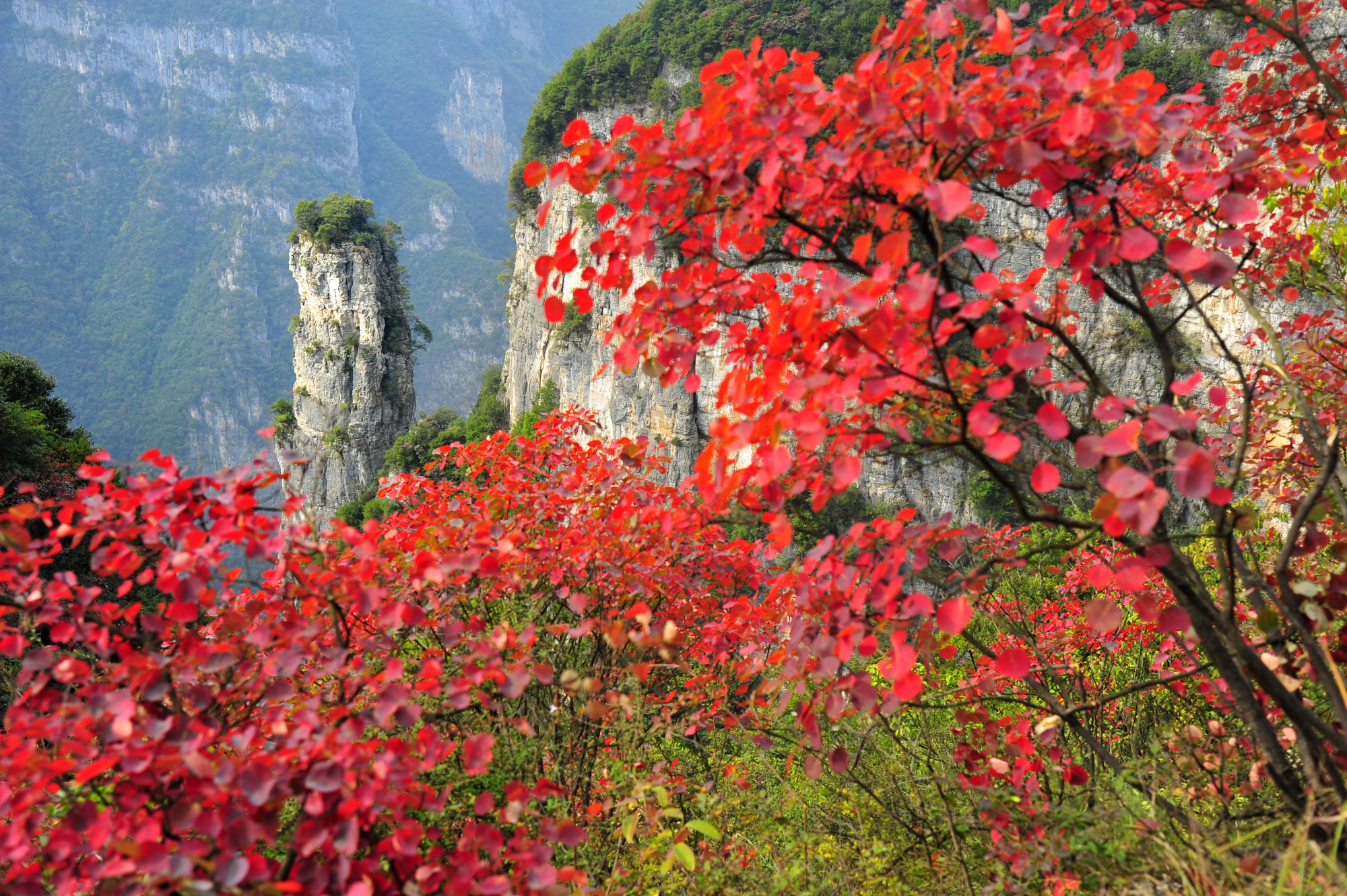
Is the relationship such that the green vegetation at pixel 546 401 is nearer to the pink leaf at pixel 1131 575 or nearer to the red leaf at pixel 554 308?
the red leaf at pixel 554 308

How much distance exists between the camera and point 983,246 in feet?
3.17

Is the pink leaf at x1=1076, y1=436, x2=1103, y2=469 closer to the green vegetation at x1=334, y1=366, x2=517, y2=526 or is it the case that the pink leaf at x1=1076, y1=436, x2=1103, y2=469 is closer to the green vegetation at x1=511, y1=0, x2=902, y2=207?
the green vegetation at x1=511, y1=0, x2=902, y2=207

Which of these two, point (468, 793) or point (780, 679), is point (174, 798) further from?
point (780, 679)

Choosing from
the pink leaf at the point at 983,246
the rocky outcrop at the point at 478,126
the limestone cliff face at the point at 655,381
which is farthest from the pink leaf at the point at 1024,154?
the rocky outcrop at the point at 478,126

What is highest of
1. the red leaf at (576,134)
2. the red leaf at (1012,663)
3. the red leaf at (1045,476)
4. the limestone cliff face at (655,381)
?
the limestone cliff face at (655,381)

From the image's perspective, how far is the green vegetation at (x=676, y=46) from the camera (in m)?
21.1

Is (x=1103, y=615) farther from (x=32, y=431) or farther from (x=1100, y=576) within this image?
(x=32, y=431)

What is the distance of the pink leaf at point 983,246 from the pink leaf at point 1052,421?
0.79 feet

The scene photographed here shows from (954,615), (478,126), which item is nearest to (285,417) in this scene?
(954,615)

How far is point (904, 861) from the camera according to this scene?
2.08 metres

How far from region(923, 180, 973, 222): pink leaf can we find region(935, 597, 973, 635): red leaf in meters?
0.58

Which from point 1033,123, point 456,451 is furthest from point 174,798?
point 456,451

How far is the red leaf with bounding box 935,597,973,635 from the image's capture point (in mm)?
1019

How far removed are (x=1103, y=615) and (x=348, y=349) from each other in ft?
106
